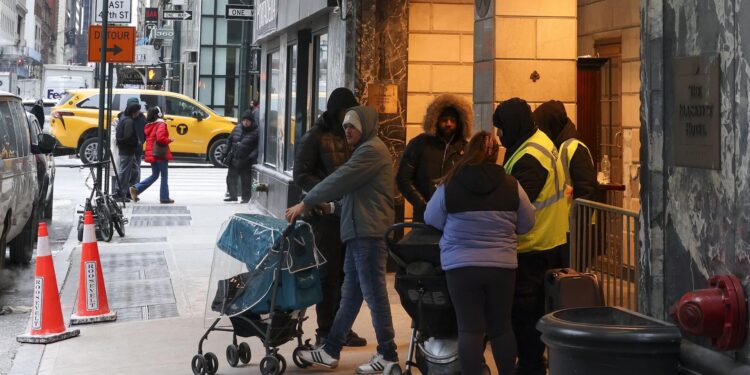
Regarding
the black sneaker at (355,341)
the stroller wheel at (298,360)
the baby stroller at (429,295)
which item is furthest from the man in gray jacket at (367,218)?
the black sneaker at (355,341)

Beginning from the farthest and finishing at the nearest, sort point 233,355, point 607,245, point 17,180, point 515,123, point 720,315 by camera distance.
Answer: point 17,180
point 233,355
point 607,245
point 515,123
point 720,315

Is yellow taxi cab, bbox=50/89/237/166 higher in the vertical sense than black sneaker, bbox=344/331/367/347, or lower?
higher

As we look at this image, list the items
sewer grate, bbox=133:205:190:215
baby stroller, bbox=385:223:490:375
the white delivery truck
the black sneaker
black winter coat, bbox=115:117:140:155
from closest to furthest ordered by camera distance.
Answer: baby stroller, bbox=385:223:490:375
the black sneaker
sewer grate, bbox=133:205:190:215
black winter coat, bbox=115:117:140:155
the white delivery truck

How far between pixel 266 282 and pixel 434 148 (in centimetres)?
186

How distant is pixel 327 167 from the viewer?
813 centimetres

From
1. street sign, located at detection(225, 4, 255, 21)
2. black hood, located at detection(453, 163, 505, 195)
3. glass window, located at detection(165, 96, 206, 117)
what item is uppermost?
street sign, located at detection(225, 4, 255, 21)

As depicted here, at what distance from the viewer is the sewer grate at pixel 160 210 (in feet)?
62.7

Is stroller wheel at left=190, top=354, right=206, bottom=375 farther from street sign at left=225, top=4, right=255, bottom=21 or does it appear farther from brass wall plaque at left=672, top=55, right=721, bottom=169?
street sign at left=225, top=4, right=255, bottom=21

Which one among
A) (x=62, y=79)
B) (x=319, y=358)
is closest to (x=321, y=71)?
(x=319, y=358)

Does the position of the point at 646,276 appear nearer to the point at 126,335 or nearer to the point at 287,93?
the point at 126,335

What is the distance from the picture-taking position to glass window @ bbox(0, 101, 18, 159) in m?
11.3

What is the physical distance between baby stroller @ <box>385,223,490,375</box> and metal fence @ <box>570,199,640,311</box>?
1428 mm

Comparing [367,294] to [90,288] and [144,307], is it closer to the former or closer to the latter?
[90,288]

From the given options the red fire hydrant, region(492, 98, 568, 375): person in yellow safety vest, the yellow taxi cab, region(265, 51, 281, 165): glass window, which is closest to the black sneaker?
region(492, 98, 568, 375): person in yellow safety vest
